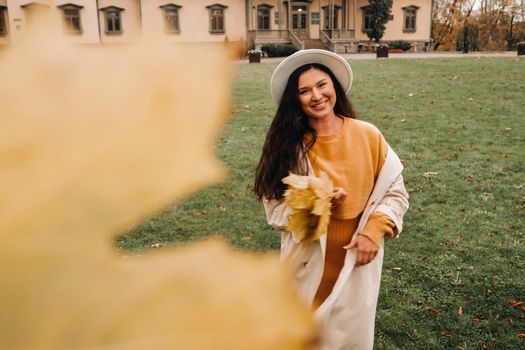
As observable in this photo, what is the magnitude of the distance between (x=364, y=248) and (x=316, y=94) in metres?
0.79

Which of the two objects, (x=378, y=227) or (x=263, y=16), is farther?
(x=263, y=16)

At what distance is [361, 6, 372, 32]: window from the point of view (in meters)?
34.1

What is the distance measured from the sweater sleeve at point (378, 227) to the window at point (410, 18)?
35208mm

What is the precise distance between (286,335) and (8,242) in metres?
0.13

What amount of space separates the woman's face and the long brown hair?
76mm

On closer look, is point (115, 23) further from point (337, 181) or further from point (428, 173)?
point (428, 173)

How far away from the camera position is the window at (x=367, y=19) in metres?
34.1

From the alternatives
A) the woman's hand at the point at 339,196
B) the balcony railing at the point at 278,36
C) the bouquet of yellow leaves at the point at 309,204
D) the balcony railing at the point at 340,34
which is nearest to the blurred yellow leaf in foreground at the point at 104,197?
the bouquet of yellow leaves at the point at 309,204

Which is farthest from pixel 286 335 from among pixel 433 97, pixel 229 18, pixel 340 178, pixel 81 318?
pixel 229 18

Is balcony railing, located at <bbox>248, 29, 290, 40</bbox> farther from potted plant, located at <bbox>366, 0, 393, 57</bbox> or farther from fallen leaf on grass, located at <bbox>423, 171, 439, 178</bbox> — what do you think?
fallen leaf on grass, located at <bbox>423, 171, 439, 178</bbox>

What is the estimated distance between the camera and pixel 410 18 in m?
35.0

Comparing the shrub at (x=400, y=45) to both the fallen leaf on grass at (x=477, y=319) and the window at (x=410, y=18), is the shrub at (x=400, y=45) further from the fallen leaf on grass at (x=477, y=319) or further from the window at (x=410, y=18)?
the fallen leaf on grass at (x=477, y=319)

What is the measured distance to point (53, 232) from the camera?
0.72ft

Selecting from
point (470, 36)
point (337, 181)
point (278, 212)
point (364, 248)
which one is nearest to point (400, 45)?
point (470, 36)
